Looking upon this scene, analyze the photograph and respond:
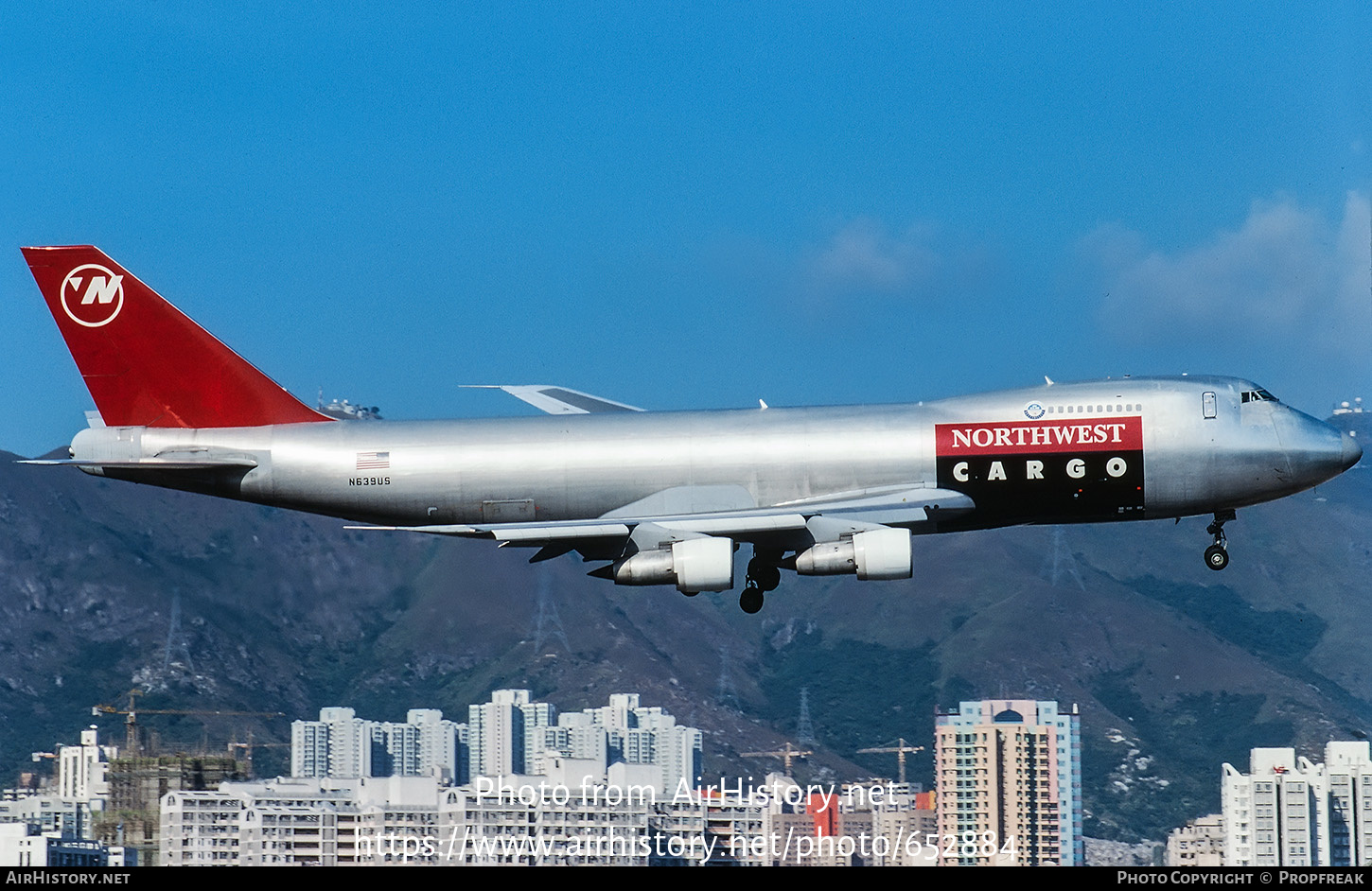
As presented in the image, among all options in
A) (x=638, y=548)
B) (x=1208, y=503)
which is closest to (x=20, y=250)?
(x=638, y=548)

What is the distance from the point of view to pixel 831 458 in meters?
48.8

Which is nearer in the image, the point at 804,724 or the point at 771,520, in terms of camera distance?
the point at 771,520

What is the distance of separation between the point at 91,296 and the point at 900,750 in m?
126

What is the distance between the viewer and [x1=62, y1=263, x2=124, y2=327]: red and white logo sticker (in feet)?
176

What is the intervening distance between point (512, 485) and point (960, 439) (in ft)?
43.4

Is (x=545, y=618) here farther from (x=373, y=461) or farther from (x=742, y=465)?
(x=742, y=465)

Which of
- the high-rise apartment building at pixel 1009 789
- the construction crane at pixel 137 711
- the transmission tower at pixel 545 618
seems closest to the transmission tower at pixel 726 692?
the transmission tower at pixel 545 618

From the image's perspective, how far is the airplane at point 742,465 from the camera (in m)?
46.8

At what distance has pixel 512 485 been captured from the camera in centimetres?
4994

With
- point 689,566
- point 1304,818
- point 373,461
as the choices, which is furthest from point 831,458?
point 1304,818

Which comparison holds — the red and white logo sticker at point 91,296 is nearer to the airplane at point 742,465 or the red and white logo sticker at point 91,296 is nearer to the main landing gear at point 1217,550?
the airplane at point 742,465

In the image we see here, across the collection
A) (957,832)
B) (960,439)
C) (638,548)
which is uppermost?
(960,439)
